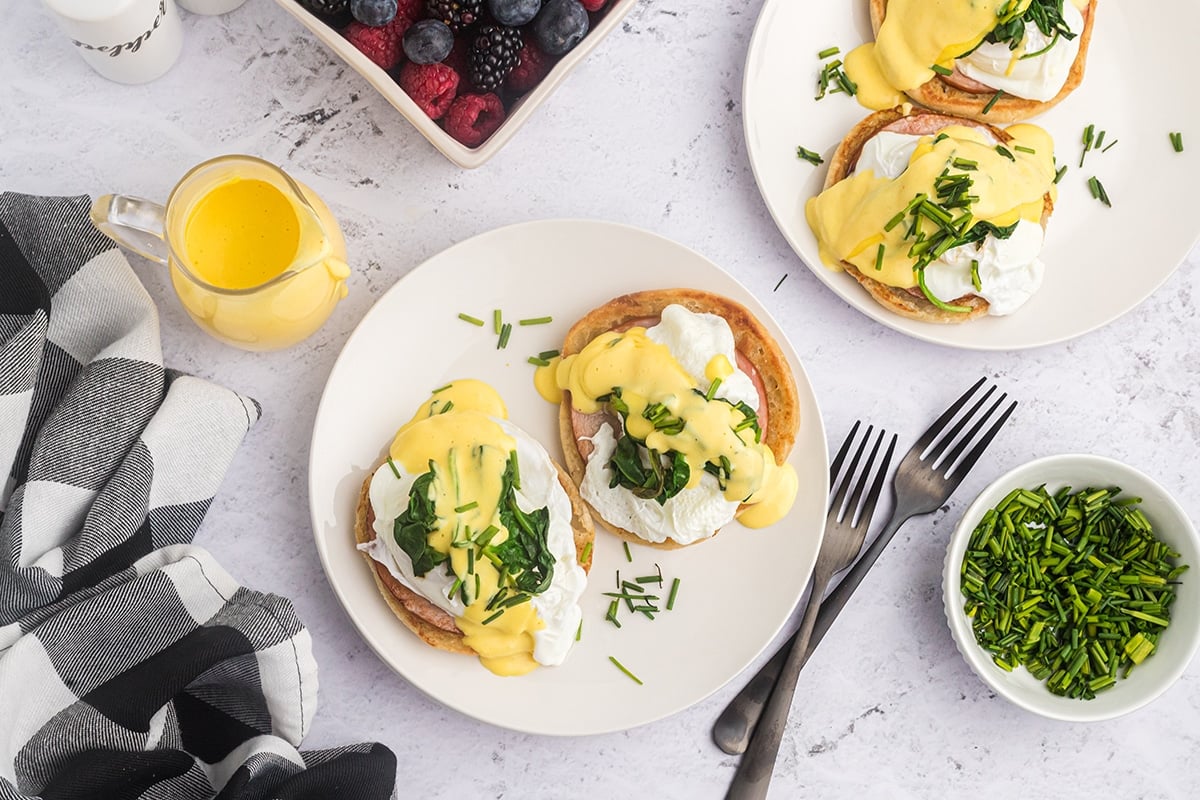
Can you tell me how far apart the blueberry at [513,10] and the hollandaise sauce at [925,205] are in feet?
2.37

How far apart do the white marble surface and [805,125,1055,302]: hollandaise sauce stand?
0.15m

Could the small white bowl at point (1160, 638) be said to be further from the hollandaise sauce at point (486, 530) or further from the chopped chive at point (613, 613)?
the hollandaise sauce at point (486, 530)

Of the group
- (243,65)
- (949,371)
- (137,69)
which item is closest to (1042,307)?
(949,371)

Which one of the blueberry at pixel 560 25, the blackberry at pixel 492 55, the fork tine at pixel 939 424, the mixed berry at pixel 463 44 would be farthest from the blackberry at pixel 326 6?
the fork tine at pixel 939 424

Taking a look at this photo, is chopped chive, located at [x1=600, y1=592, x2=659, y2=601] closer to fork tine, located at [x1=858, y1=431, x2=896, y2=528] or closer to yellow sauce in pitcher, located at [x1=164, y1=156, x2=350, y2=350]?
fork tine, located at [x1=858, y1=431, x2=896, y2=528]

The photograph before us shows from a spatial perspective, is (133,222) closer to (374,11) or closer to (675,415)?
(374,11)

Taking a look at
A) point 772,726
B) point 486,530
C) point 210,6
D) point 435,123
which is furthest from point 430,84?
point 772,726

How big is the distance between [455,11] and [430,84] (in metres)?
0.14

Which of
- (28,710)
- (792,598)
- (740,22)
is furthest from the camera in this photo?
(740,22)

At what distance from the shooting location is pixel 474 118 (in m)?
2.06

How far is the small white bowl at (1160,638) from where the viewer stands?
2.26 metres

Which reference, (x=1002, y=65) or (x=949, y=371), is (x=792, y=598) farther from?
(x=1002, y=65)

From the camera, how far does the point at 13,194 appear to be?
2.10m

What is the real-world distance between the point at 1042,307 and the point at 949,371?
243 mm
